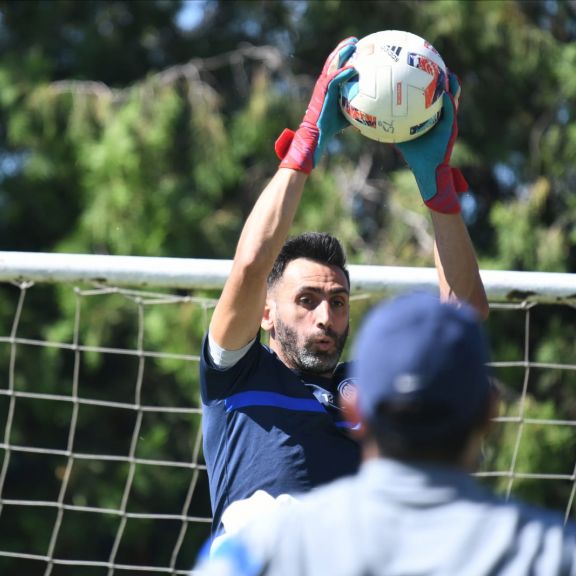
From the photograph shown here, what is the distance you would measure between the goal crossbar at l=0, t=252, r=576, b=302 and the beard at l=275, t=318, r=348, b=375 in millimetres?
750

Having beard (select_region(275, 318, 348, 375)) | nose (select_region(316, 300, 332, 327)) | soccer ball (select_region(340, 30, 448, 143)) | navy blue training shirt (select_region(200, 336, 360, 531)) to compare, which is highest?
soccer ball (select_region(340, 30, 448, 143))

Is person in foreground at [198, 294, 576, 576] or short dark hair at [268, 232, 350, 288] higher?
short dark hair at [268, 232, 350, 288]

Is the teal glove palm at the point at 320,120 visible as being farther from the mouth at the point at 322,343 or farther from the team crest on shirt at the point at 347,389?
the team crest on shirt at the point at 347,389

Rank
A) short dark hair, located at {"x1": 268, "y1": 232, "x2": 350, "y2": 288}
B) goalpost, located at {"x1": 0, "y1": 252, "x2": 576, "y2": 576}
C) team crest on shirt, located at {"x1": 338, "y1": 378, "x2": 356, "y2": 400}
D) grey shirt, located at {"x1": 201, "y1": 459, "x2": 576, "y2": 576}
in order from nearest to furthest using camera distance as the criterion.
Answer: grey shirt, located at {"x1": 201, "y1": 459, "x2": 576, "y2": 576} → team crest on shirt, located at {"x1": 338, "y1": 378, "x2": 356, "y2": 400} → short dark hair, located at {"x1": 268, "y1": 232, "x2": 350, "y2": 288} → goalpost, located at {"x1": 0, "y1": 252, "x2": 576, "y2": 576}

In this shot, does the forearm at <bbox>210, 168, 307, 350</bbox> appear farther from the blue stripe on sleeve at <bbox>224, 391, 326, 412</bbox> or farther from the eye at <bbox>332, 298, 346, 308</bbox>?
the eye at <bbox>332, 298, 346, 308</bbox>

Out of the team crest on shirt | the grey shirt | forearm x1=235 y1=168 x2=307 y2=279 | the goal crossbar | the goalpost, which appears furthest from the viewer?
the goalpost

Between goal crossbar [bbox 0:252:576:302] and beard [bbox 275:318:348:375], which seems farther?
goal crossbar [bbox 0:252:576:302]

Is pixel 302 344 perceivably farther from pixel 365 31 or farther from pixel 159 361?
pixel 365 31

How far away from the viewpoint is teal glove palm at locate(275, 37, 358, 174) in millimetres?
2834

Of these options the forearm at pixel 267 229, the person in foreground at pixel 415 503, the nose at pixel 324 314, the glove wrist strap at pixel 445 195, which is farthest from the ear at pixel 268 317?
the person in foreground at pixel 415 503

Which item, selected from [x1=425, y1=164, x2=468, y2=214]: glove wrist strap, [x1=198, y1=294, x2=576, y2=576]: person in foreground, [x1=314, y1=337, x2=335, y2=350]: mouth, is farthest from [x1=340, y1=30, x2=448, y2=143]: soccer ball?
[x1=198, y1=294, x2=576, y2=576]: person in foreground

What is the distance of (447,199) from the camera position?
3016 millimetres

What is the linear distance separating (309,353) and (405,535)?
5.25ft

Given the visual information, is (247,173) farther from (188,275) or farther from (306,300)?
(306,300)
